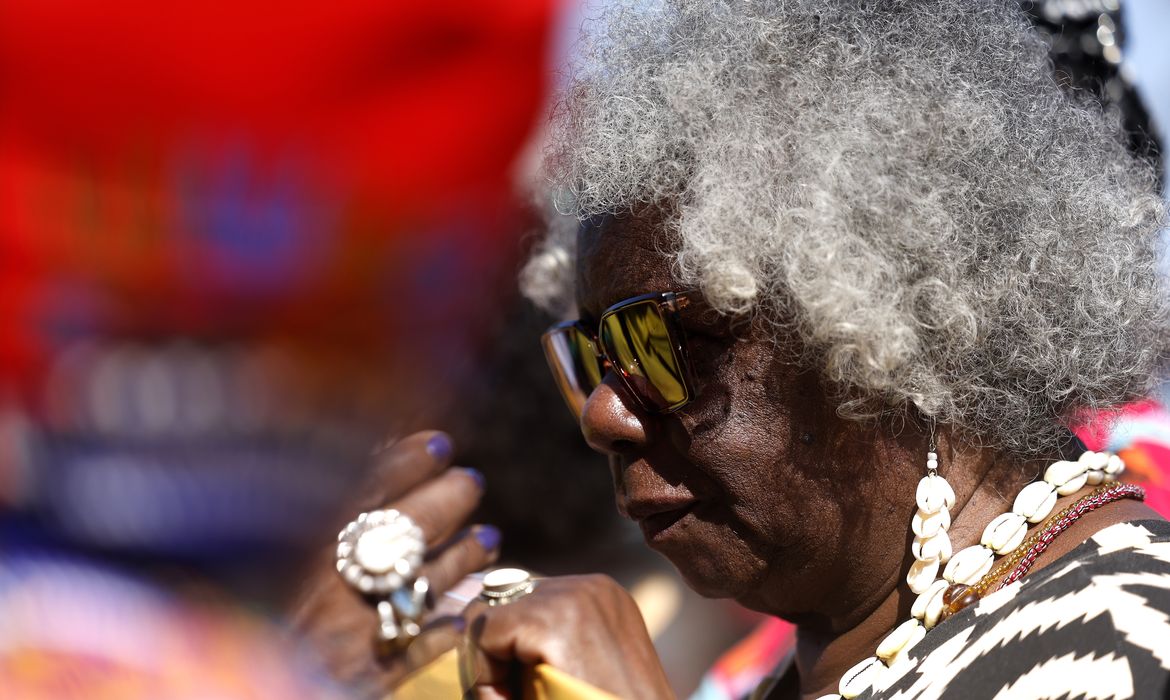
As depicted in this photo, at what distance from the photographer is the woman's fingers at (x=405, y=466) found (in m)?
2.83

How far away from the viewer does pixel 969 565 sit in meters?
1.89

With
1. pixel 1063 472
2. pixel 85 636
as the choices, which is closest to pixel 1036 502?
pixel 1063 472

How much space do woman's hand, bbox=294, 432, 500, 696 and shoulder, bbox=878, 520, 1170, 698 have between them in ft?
3.68

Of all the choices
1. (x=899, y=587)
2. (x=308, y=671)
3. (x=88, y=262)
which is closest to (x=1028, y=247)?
(x=899, y=587)

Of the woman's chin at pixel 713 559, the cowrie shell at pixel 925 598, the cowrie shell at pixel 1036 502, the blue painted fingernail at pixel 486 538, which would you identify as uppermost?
the cowrie shell at pixel 1036 502

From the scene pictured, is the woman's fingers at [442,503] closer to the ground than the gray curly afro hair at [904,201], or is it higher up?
closer to the ground

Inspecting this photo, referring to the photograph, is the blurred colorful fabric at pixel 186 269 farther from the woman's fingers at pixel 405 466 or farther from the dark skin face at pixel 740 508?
the woman's fingers at pixel 405 466

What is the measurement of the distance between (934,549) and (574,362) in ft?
2.94

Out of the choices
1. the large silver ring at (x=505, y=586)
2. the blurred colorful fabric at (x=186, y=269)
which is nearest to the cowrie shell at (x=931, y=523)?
the large silver ring at (x=505, y=586)

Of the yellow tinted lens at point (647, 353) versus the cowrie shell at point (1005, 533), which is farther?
the yellow tinted lens at point (647, 353)

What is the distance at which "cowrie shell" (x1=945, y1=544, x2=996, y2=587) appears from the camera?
74.2 inches

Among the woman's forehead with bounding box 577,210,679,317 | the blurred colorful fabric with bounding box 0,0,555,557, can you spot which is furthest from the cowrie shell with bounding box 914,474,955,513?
the blurred colorful fabric with bounding box 0,0,555,557

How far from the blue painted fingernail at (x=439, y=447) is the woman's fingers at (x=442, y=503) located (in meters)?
0.05

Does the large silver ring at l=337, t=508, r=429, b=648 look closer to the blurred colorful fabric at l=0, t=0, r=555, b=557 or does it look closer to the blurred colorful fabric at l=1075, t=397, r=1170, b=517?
the blurred colorful fabric at l=0, t=0, r=555, b=557
